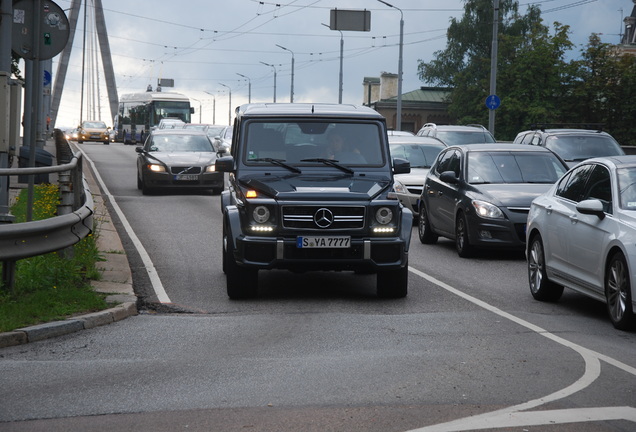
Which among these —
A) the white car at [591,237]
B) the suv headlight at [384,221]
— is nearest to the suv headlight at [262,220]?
the suv headlight at [384,221]

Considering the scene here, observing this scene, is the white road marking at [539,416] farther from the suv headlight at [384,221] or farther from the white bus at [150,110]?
the white bus at [150,110]

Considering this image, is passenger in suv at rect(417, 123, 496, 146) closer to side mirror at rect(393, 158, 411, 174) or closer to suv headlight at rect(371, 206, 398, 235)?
side mirror at rect(393, 158, 411, 174)

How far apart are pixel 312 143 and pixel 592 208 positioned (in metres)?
3.31

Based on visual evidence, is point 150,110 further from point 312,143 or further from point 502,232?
point 312,143

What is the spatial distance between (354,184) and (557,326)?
2.69 m

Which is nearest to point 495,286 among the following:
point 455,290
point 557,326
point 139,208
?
point 455,290

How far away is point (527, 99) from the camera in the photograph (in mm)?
71125

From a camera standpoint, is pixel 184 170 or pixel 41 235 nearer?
pixel 41 235

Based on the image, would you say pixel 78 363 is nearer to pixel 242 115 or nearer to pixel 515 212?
pixel 242 115

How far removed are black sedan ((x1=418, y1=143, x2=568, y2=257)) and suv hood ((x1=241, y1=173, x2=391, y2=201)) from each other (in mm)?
4091

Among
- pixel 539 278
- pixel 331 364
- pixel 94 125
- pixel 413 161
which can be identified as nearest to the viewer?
pixel 331 364

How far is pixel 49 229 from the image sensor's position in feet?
32.2

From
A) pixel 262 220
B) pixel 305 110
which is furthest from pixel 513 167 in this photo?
pixel 262 220

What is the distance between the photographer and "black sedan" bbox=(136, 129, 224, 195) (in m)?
27.2
